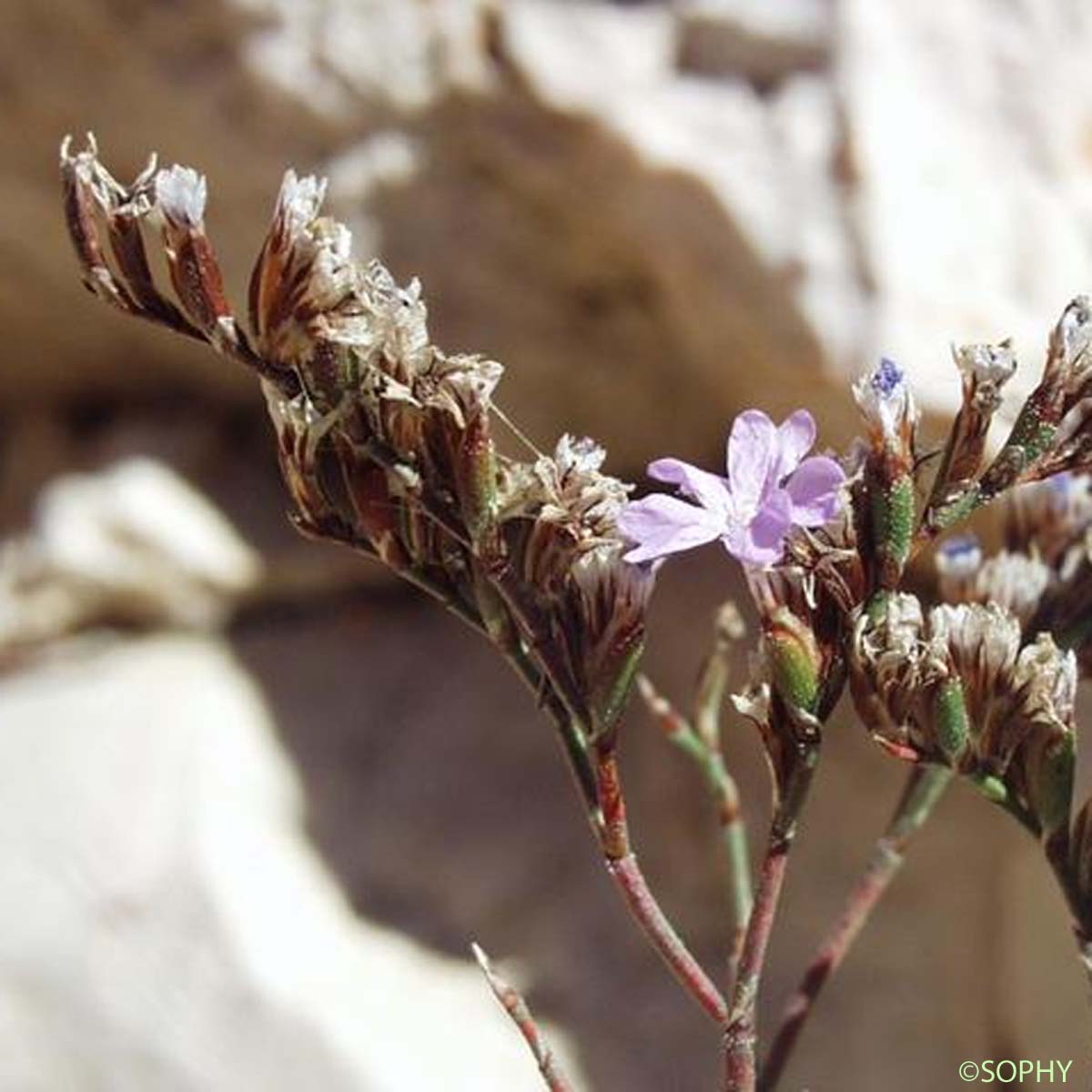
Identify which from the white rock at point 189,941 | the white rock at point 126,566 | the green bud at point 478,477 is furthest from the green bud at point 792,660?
the white rock at point 126,566

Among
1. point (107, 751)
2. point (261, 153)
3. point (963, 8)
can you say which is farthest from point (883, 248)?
point (107, 751)

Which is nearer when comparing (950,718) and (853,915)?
(950,718)

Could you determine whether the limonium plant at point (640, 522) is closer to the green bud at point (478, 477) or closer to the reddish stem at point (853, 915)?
the green bud at point (478, 477)

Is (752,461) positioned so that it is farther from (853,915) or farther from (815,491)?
(853,915)

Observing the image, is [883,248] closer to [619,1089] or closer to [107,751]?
[619,1089]

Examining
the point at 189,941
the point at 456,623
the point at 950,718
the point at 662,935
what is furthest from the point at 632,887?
the point at 456,623

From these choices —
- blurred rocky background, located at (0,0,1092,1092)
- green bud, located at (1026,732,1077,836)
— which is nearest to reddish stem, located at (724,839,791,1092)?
green bud, located at (1026,732,1077,836)

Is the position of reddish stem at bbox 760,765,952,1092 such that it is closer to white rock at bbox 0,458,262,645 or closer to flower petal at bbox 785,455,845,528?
flower petal at bbox 785,455,845,528
